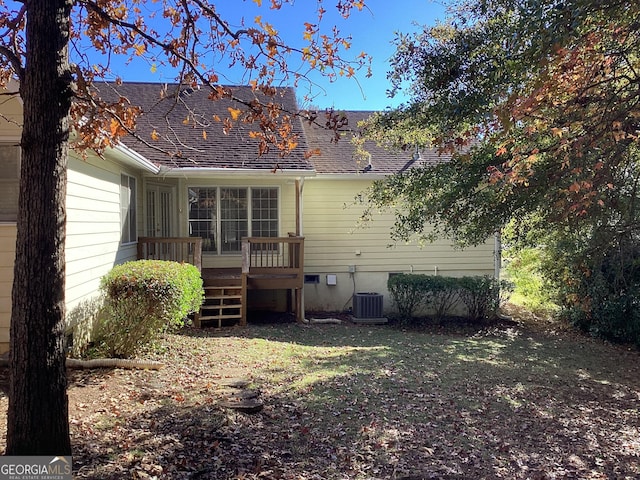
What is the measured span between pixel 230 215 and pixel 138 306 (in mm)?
5372

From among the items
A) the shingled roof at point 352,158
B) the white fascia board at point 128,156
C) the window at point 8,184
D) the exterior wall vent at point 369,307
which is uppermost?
the shingled roof at point 352,158

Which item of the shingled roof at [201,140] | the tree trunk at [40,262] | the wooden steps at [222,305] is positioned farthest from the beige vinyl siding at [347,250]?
the tree trunk at [40,262]

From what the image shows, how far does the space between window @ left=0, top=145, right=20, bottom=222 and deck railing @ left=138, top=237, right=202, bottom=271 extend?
12.3 ft

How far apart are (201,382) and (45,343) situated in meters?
2.88

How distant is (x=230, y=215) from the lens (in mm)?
11336

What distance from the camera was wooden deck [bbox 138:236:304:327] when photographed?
9.57 m

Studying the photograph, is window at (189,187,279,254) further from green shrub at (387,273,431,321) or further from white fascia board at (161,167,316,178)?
green shrub at (387,273,431,321)

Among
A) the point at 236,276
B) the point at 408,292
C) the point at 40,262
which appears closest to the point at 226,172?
the point at 236,276

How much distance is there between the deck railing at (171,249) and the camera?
30.6 feet

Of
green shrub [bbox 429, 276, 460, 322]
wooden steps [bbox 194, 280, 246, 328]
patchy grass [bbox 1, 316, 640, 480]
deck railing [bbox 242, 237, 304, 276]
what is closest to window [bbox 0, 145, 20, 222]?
patchy grass [bbox 1, 316, 640, 480]

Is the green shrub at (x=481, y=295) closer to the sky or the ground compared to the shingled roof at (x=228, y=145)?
closer to the ground

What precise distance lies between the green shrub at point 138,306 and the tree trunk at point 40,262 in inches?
130

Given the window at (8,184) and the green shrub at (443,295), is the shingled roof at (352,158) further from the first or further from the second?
the window at (8,184)

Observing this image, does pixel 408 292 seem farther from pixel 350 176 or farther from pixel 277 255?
pixel 277 255
